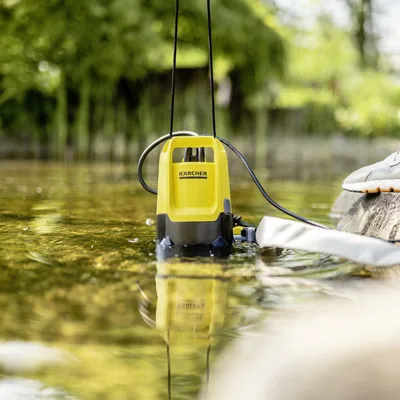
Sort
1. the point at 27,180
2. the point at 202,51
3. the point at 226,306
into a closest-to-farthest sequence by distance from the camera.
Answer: the point at 226,306 → the point at 27,180 → the point at 202,51

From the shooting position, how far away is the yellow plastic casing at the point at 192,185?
2344 mm

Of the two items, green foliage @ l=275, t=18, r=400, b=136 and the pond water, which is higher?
green foliage @ l=275, t=18, r=400, b=136

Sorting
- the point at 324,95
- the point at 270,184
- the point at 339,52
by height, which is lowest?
the point at 270,184

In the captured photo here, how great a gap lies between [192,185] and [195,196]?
0.04 meters

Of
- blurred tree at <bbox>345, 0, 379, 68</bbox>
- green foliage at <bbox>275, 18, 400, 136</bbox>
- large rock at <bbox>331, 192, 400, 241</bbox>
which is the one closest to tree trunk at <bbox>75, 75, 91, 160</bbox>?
green foliage at <bbox>275, 18, 400, 136</bbox>

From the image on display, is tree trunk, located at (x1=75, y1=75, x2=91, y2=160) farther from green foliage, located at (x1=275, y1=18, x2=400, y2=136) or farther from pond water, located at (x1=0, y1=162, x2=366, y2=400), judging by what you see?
pond water, located at (x1=0, y1=162, x2=366, y2=400)

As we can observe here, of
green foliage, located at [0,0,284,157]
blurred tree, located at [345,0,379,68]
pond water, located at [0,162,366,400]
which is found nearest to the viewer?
pond water, located at [0,162,366,400]

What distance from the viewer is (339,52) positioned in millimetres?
15547

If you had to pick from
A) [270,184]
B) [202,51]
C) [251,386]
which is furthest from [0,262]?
[202,51]

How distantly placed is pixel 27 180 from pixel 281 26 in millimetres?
10493

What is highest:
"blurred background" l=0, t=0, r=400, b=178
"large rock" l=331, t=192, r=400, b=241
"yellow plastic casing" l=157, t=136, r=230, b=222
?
"blurred background" l=0, t=0, r=400, b=178

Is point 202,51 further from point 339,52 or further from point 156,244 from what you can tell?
point 156,244

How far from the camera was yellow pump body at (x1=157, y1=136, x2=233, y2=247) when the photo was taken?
7.69 ft

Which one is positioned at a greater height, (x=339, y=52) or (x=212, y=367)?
(x=339, y=52)
